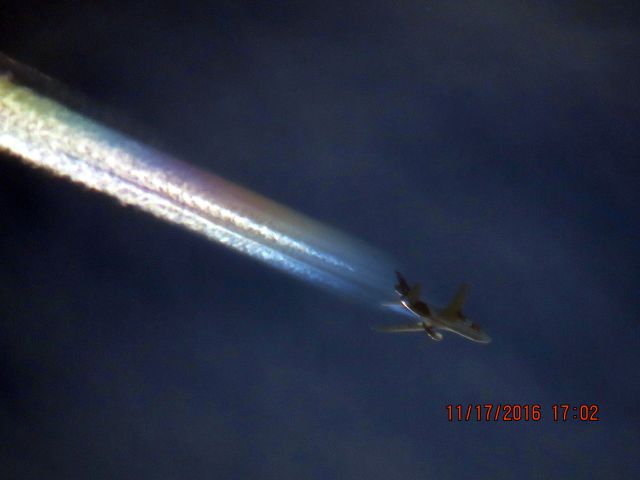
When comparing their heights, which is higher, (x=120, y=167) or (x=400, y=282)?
(x=400, y=282)

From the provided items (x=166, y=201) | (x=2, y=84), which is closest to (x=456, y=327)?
(x=166, y=201)

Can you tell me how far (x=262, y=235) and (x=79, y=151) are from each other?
387 inches

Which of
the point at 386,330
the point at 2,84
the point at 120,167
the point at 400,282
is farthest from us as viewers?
the point at 386,330

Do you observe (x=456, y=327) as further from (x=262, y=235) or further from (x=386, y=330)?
(x=262, y=235)

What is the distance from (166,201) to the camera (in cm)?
3562

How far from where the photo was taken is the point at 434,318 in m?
47.0

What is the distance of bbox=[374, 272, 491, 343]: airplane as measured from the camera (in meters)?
45.2

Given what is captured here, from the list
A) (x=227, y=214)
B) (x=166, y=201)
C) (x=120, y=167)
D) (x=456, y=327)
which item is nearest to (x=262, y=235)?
(x=227, y=214)

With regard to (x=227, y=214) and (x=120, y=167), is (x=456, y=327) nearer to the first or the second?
(x=227, y=214)

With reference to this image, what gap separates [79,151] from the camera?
32656mm

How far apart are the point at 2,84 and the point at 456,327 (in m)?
28.8

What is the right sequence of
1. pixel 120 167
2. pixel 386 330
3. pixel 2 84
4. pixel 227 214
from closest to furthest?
pixel 2 84, pixel 120 167, pixel 227 214, pixel 386 330

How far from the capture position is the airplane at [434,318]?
45.2m

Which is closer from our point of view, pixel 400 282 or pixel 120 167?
pixel 120 167
